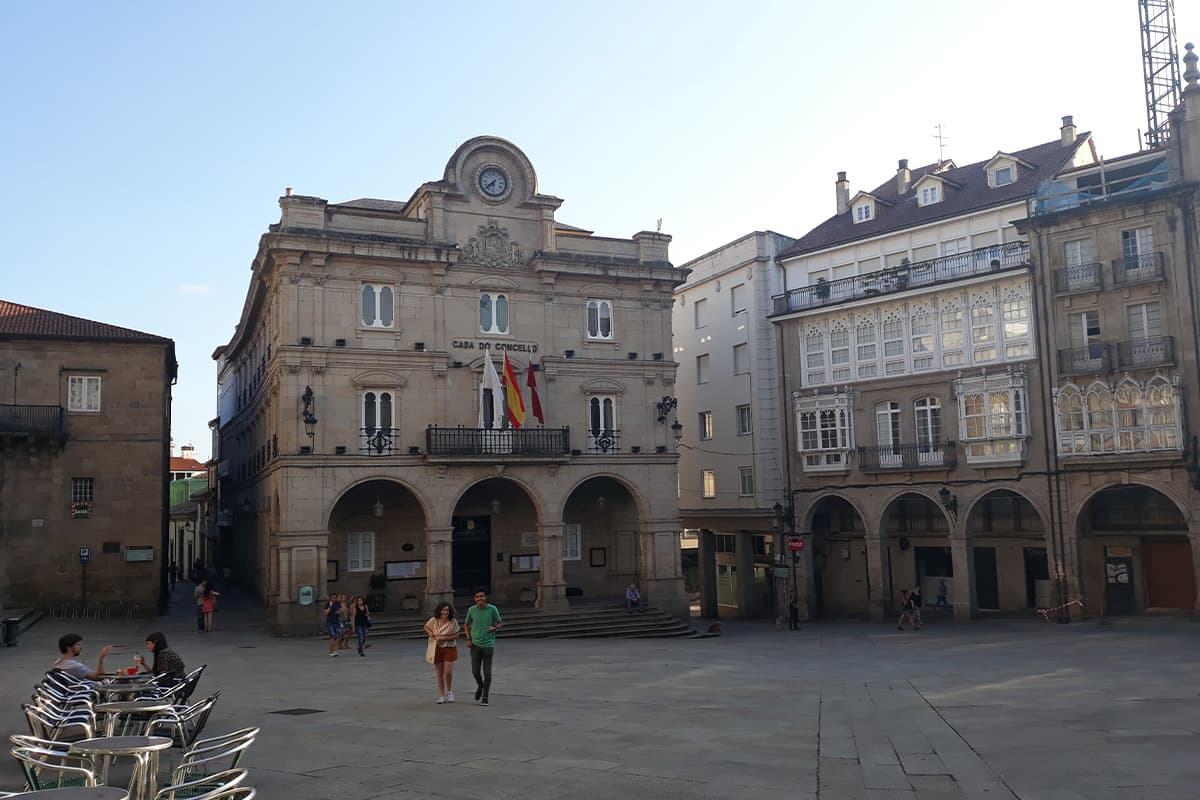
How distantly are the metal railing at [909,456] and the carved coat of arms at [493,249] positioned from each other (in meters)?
15.3

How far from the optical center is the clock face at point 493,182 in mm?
35656

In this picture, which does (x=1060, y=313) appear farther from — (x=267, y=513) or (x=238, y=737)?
(x=238, y=737)

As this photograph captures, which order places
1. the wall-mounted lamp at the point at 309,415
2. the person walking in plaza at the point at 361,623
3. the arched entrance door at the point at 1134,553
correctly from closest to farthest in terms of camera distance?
the person walking in plaza at the point at 361,623 → the wall-mounted lamp at the point at 309,415 → the arched entrance door at the point at 1134,553

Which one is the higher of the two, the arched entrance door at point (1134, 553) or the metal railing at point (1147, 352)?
the metal railing at point (1147, 352)

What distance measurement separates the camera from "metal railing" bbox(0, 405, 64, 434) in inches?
1388

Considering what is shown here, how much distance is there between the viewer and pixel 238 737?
941cm

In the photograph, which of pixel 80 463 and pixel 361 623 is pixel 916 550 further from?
pixel 80 463

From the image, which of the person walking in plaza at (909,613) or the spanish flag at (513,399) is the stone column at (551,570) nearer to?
the spanish flag at (513,399)

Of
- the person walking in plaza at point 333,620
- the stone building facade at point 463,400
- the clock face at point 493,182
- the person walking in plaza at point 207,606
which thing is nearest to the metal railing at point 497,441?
the stone building facade at point 463,400

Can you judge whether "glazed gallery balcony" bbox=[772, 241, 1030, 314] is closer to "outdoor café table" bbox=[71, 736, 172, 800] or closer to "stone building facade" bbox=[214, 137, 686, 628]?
"stone building facade" bbox=[214, 137, 686, 628]

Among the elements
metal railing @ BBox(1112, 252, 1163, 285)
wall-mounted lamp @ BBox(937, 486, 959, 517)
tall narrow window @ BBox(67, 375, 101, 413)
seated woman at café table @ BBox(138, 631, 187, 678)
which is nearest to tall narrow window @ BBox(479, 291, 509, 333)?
tall narrow window @ BBox(67, 375, 101, 413)

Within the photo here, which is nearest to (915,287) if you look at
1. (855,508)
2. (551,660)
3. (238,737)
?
(855,508)

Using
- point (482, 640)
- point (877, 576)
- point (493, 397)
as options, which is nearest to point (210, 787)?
point (482, 640)

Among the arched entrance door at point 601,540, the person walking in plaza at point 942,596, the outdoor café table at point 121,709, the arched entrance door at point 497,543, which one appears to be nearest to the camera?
the outdoor café table at point 121,709
